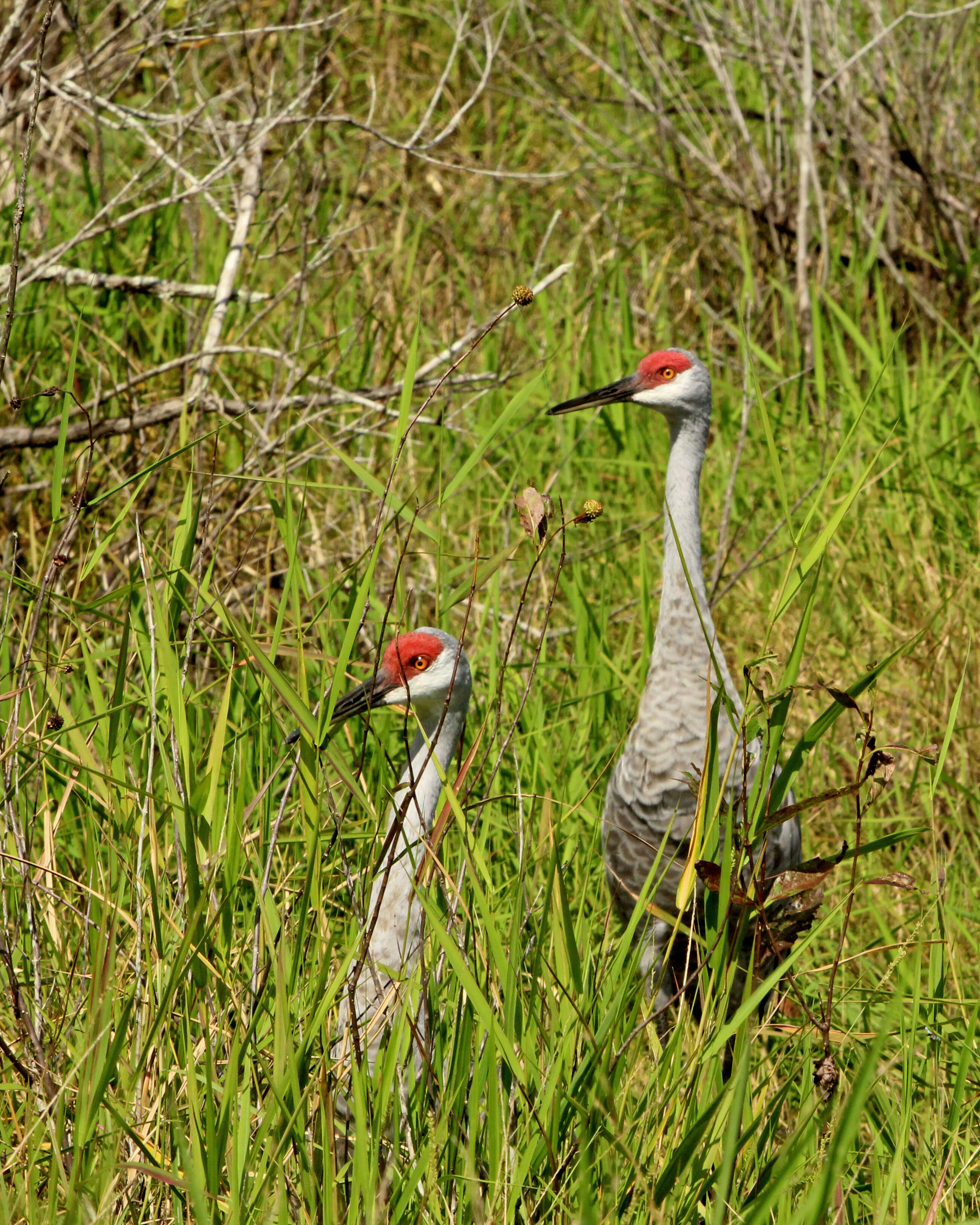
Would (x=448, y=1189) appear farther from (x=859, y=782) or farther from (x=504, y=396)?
(x=504, y=396)

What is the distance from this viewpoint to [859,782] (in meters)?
2.08

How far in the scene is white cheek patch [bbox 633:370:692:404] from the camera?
12.0 ft

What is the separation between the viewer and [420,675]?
286 cm

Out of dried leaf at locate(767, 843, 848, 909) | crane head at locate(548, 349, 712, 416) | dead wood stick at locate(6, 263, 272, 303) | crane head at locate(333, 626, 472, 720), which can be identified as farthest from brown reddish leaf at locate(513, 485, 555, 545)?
dead wood stick at locate(6, 263, 272, 303)

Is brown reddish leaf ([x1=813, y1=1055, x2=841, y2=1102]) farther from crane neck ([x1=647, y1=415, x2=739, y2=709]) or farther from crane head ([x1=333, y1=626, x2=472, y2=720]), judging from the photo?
crane neck ([x1=647, y1=415, x2=739, y2=709])

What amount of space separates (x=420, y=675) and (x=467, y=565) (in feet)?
4.14

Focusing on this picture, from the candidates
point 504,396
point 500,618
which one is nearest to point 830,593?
point 500,618

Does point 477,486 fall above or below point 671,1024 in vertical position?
above

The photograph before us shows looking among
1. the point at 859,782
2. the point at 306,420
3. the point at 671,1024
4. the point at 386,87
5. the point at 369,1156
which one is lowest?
the point at 671,1024

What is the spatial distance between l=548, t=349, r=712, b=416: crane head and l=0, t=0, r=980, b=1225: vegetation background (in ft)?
0.45

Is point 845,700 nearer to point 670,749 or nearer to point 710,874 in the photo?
point 710,874

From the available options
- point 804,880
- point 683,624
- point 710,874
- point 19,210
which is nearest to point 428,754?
point 710,874

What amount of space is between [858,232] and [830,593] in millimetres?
2058

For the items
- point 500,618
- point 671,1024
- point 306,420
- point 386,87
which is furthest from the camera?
point 386,87
